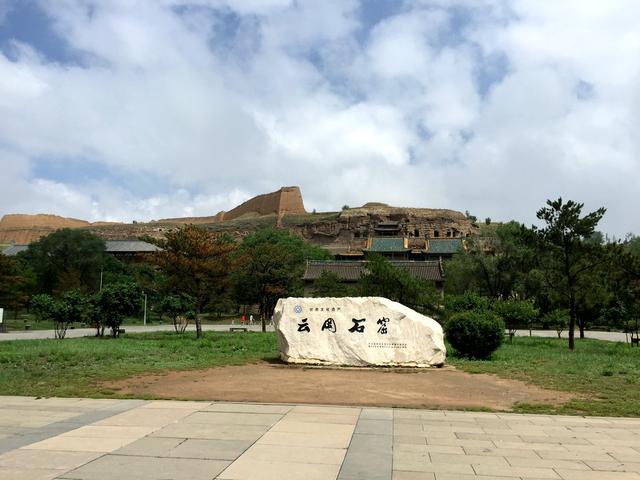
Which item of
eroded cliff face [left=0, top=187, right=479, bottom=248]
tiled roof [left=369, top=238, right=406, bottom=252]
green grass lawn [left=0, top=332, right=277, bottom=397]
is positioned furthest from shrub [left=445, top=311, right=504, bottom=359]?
eroded cliff face [left=0, top=187, right=479, bottom=248]

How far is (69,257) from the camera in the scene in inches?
1876

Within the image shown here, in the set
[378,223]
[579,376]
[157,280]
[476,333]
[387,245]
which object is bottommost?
[579,376]

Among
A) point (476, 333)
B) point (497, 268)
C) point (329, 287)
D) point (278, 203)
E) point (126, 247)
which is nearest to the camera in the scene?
point (476, 333)

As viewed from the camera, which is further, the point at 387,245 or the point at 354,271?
the point at 387,245

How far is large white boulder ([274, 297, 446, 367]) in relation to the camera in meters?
12.4

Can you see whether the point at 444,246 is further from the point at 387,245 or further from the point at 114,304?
the point at 114,304

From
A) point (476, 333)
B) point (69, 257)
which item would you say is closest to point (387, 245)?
point (69, 257)

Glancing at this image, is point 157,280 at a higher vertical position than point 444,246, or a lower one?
lower

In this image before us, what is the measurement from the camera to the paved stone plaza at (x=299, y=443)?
4.48 metres

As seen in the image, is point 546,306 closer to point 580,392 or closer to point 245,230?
point 580,392

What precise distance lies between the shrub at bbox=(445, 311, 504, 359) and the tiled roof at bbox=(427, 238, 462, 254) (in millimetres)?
47310

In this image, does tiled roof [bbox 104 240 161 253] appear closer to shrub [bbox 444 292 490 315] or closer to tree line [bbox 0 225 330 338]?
tree line [bbox 0 225 330 338]

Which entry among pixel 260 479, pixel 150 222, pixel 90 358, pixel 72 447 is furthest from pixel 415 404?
pixel 150 222

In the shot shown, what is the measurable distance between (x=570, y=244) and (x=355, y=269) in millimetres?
23799
